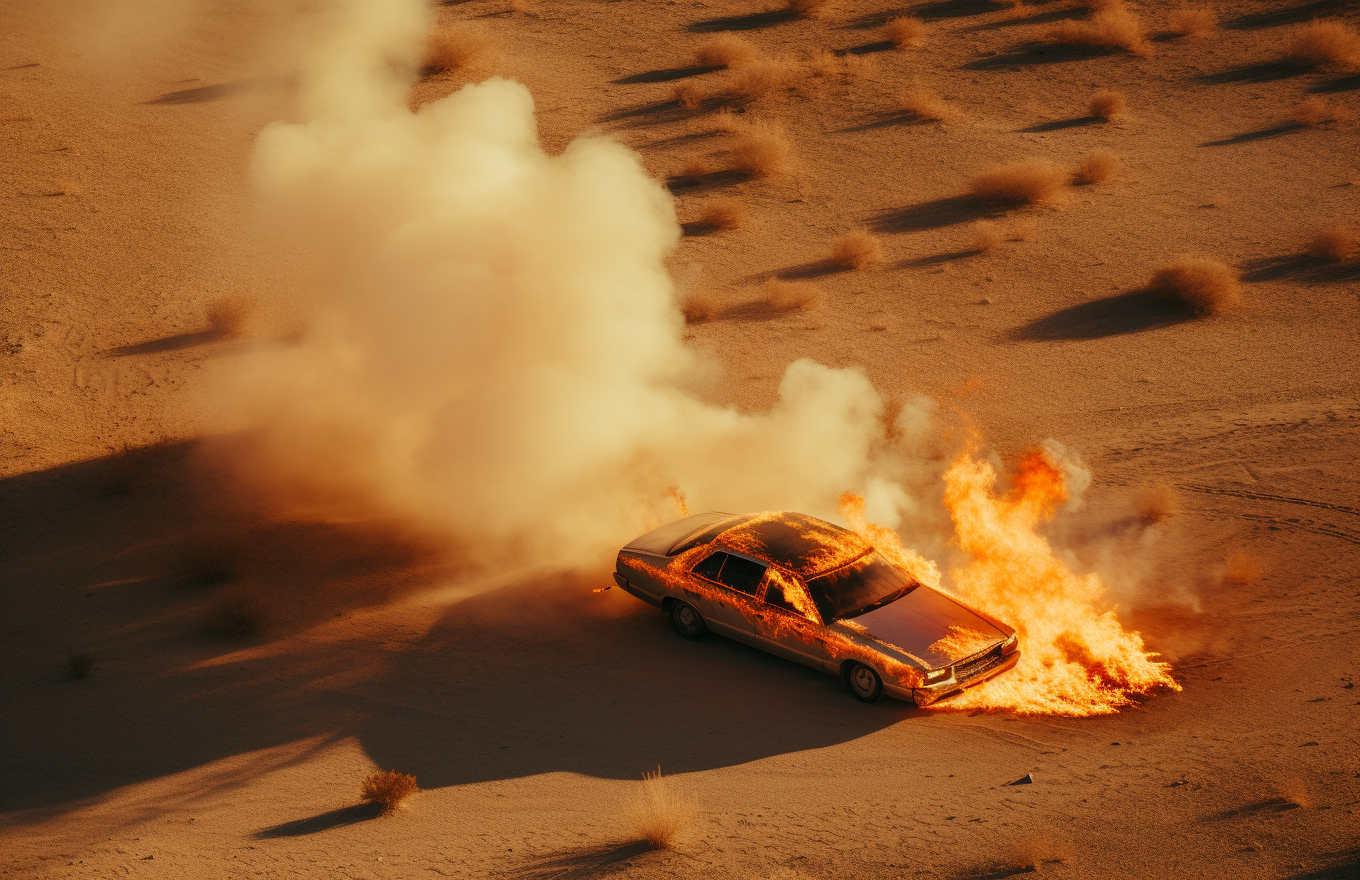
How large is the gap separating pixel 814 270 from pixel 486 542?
985 centimetres

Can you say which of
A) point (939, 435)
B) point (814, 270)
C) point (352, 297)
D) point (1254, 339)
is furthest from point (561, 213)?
point (1254, 339)

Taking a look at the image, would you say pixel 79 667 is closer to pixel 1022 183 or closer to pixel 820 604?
pixel 820 604

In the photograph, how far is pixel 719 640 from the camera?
974 cm

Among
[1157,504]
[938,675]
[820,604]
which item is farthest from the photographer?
[1157,504]

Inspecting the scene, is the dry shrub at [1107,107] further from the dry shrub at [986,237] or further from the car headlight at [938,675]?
the car headlight at [938,675]

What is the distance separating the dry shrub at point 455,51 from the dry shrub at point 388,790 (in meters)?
22.0

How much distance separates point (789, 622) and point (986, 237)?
517 inches

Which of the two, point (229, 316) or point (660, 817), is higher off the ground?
point (229, 316)

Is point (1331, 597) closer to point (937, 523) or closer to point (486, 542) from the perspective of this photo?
point (937, 523)

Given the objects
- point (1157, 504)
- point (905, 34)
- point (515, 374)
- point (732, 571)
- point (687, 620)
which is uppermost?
point (905, 34)

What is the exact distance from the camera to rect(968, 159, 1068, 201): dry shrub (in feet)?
68.8

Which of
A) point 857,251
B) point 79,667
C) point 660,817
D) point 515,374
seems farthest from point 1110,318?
point 79,667

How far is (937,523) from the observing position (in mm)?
11883

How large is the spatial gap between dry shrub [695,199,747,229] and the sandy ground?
0.32m
